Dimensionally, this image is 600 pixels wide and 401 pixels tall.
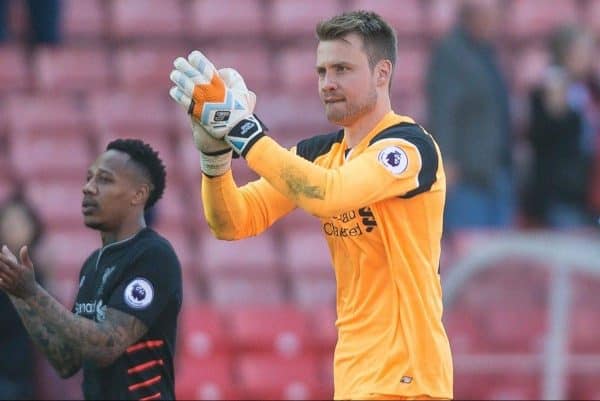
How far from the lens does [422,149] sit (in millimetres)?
5480

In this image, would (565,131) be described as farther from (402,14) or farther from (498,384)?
(402,14)

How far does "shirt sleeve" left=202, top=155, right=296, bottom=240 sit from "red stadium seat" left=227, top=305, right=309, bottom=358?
4.35 metres

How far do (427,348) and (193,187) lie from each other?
598 cm

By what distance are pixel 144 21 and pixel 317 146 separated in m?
6.42

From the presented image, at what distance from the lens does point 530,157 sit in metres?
10.8

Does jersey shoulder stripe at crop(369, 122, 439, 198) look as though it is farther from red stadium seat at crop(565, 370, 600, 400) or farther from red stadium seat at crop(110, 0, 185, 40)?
red stadium seat at crop(110, 0, 185, 40)

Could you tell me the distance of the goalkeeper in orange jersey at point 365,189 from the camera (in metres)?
5.33

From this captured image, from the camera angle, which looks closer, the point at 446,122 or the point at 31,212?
the point at 31,212

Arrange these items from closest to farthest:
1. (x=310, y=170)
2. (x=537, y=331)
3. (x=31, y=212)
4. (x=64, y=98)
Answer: (x=310, y=170) < (x=31, y=212) < (x=537, y=331) < (x=64, y=98)

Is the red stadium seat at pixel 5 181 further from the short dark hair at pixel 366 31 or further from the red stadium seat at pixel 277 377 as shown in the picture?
the short dark hair at pixel 366 31

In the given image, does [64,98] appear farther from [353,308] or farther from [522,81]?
[353,308]

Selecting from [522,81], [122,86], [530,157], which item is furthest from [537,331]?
[122,86]

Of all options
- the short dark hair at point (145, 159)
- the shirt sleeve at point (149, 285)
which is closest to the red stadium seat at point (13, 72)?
the short dark hair at point (145, 159)

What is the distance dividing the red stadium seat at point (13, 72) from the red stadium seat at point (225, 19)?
3.84 feet
